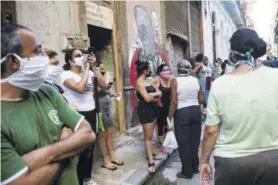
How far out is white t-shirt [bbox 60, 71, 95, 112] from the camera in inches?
160

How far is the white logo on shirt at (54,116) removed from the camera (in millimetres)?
1786

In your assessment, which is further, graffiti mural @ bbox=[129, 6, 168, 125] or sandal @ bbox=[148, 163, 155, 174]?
graffiti mural @ bbox=[129, 6, 168, 125]

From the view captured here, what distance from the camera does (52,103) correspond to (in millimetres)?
1857

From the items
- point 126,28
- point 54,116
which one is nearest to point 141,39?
point 126,28

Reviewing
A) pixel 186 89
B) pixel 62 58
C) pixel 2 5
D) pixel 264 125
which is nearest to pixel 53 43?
pixel 62 58

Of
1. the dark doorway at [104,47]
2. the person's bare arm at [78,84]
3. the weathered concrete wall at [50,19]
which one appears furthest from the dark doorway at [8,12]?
the dark doorway at [104,47]

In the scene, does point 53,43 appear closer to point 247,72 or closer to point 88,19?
point 88,19

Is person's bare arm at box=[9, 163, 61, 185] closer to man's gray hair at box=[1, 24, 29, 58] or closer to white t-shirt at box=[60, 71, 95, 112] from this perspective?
man's gray hair at box=[1, 24, 29, 58]

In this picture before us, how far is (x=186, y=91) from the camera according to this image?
193 inches

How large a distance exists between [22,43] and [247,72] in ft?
5.31

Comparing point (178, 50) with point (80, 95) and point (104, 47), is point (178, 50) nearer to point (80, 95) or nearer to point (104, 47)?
point (104, 47)

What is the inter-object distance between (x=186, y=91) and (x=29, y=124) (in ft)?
11.5

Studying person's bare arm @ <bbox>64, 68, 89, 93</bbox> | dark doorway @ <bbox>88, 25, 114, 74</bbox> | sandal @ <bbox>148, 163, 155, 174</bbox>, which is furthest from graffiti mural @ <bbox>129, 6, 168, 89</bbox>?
person's bare arm @ <bbox>64, 68, 89, 93</bbox>

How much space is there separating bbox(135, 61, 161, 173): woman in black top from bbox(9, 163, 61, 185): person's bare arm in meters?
3.40
